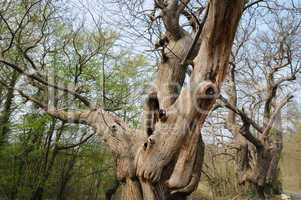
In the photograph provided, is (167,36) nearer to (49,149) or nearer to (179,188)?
(179,188)

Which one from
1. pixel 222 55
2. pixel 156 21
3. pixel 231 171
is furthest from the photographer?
pixel 231 171

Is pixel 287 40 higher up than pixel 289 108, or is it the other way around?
pixel 287 40

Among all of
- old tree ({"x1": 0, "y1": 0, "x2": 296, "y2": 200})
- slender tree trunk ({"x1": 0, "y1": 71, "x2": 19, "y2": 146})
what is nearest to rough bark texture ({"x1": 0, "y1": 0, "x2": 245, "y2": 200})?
old tree ({"x1": 0, "y1": 0, "x2": 296, "y2": 200})

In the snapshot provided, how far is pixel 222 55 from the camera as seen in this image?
3529 mm

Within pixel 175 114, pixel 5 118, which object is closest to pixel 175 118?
pixel 175 114

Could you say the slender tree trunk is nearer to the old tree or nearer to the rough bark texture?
the old tree

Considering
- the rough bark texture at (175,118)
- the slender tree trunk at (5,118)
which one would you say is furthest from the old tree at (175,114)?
the slender tree trunk at (5,118)

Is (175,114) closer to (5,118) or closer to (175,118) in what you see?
(175,118)

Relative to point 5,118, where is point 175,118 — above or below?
below

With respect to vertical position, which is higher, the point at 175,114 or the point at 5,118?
the point at 5,118

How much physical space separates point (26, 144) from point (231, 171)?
10.9 metres

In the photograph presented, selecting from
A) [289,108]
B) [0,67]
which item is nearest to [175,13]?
[0,67]

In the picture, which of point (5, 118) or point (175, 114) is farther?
point (5, 118)

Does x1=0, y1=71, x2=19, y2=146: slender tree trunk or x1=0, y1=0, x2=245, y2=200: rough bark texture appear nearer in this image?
x1=0, y1=0, x2=245, y2=200: rough bark texture
